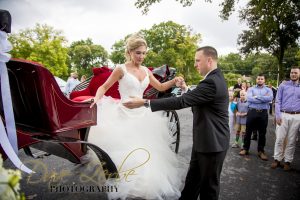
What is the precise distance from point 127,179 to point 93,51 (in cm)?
6487

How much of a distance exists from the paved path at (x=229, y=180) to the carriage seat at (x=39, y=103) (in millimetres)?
928

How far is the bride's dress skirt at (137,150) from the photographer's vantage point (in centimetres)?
292

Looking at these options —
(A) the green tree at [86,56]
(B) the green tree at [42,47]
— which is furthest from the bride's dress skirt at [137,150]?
(A) the green tree at [86,56]

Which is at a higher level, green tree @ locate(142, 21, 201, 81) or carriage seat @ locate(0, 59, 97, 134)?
green tree @ locate(142, 21, 201, 81)

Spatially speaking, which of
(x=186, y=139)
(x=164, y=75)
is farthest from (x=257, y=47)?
(x=164, y=75)

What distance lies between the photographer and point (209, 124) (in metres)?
2.66

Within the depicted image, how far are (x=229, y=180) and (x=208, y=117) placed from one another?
2167 millimetres

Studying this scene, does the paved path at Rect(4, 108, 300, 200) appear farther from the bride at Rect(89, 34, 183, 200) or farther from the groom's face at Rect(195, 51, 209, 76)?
the groom's face at Rect(195, 51, 209, 76)

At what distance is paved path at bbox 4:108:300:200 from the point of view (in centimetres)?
354

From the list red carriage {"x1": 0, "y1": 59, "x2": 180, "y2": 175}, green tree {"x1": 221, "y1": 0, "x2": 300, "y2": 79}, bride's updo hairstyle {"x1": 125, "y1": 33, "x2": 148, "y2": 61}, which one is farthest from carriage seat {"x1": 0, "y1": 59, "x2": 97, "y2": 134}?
green tree {"x1": 221, "y1": 0, "x2": 300, "y2": 79}

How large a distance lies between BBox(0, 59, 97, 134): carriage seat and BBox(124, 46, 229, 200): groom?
991 mm

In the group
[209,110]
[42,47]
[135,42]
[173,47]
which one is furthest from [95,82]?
[173,47]

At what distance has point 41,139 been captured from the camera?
2453 millimetres

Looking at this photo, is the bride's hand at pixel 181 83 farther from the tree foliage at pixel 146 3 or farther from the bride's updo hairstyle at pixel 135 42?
the tree foliage at pixel 146 3
